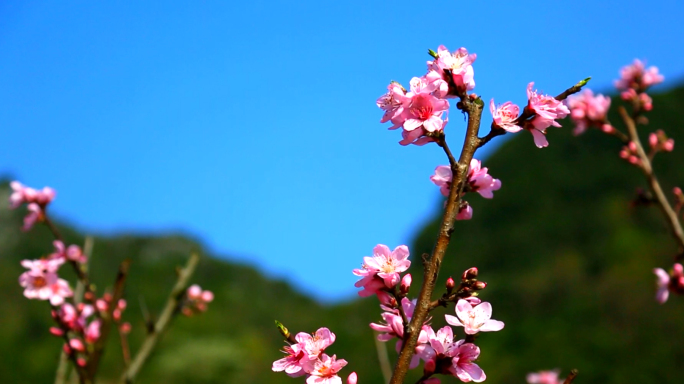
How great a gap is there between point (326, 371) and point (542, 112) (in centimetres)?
76

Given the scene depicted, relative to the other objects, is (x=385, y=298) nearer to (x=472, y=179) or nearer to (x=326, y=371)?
(x=326, y=371)

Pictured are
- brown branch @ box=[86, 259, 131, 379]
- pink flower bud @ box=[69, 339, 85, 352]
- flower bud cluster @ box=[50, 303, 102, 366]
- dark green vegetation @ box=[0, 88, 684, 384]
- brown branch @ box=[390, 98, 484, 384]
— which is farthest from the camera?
dark green vegetation @ box=[0, 88, 684, 384]

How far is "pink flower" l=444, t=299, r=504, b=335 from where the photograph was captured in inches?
53.9

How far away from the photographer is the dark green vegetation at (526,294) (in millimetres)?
20875

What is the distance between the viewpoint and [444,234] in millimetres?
1349

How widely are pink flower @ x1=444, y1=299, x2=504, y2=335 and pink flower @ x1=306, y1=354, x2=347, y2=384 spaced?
254mm

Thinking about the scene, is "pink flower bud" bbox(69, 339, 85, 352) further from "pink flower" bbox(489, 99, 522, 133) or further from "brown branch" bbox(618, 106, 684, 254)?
"brown branch" bbox(618, 106, 684, 254)

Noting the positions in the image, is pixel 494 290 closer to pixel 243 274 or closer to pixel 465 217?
pixel 243 274

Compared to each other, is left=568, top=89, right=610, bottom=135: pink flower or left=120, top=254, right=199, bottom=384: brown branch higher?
left=568, top=89, right=610, bottom=135: pink flower

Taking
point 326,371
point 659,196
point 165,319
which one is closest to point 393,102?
point 326,371

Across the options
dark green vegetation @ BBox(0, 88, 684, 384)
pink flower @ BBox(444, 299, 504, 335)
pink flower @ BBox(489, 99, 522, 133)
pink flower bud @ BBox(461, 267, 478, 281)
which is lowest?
dark green vegetation @ BBox(0, 88, 684, 384)

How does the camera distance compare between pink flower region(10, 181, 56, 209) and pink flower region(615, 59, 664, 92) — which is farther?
pink flower region(615, 59, 664, 92)

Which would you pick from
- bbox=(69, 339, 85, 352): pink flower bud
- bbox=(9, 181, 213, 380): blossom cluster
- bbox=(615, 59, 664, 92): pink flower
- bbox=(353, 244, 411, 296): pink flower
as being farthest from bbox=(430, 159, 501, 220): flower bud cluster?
bbox=(615, 59, 664, 92): pink flower

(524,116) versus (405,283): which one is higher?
(524,116)
